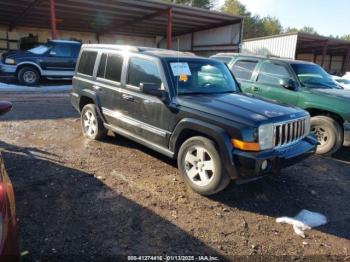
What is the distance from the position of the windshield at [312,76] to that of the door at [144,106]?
358 centimetres

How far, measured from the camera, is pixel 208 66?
5.02 metres

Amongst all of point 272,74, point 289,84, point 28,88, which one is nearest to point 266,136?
point 289,84

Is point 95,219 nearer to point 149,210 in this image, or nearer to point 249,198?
point 149,210

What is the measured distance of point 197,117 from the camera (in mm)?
3949

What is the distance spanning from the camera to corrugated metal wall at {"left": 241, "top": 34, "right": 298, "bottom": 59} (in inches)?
775

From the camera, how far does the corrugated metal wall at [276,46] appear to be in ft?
64.6

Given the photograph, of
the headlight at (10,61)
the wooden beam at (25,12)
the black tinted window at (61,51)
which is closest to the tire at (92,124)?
the headlight at (10,61)

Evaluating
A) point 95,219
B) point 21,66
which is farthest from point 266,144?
point 21,66

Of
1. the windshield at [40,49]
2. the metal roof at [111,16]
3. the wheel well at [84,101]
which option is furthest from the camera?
the metal roof at [111,16]

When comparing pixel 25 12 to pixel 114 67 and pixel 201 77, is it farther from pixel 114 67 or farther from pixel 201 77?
pixel 201 77

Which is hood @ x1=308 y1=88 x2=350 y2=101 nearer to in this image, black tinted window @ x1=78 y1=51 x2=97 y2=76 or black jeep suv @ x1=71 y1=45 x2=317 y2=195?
black jeep suv @ x1=71 y1=45 x2=317 y2=195

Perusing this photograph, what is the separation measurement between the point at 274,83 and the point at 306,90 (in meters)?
0.73

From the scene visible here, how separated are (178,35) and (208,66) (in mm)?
23017

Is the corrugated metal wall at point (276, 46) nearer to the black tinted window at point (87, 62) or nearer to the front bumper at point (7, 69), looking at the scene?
the front bumper at point (7, 69)
